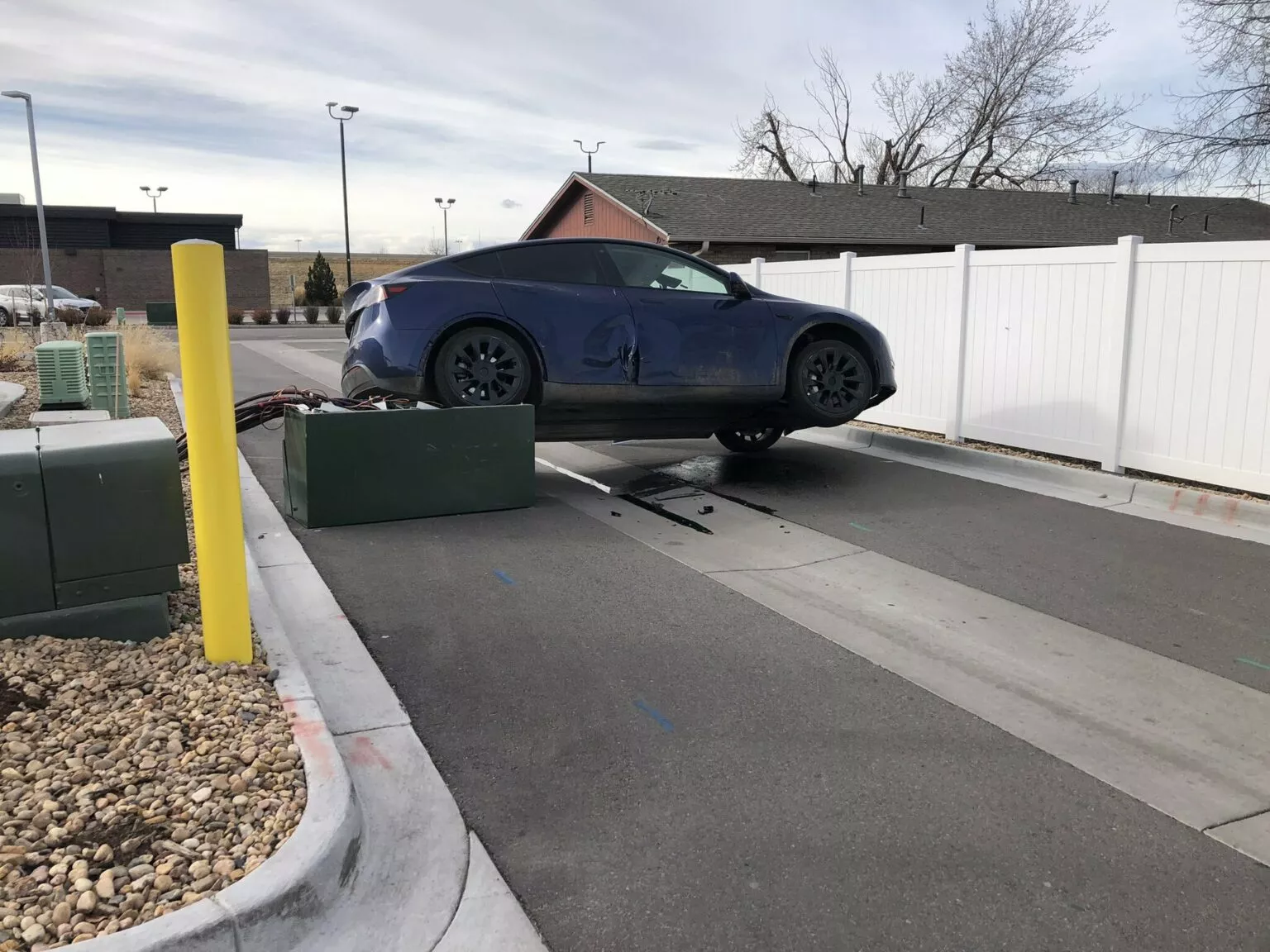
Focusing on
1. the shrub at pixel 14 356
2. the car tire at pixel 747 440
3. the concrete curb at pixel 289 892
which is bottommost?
the concrete curb at pixel 289 892

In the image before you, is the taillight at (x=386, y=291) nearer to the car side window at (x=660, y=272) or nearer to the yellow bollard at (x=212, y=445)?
the car side window at (x=660, y=272)

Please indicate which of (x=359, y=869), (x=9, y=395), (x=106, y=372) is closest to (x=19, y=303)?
(x=9, y=395)

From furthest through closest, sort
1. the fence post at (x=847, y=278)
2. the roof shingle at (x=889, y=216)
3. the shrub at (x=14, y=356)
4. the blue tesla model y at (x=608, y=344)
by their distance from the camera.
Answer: the roof shingle at (x=889, y=216)
the shrub at (x=14, y=356)
the fence post at (x=847, y=278)
the blue tesla model y at (x=608, y=344)

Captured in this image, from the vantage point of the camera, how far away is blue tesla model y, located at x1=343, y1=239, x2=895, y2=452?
7223mm

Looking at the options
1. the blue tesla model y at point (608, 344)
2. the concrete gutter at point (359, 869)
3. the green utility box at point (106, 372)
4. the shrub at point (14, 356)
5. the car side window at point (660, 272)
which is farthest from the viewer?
the shrub at point (14, 356)

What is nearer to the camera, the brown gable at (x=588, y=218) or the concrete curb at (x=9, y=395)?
the concrete curb at (x=9, y=395)

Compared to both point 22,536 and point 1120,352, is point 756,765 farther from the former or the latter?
point 1120,352

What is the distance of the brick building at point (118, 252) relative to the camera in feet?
169

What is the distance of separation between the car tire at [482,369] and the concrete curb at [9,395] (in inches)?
237

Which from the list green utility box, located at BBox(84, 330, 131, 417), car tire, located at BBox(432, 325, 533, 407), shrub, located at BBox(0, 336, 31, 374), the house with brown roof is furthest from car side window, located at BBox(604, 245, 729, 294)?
the house with brown roof

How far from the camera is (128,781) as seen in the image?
2988mm

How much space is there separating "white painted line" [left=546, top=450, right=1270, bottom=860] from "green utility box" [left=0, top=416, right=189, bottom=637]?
9.89 ft

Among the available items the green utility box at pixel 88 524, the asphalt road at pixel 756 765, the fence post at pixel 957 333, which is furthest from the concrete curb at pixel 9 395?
the fence post at pixel 957 333

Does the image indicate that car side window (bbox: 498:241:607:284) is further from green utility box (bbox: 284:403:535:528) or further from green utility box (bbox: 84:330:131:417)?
green utility box (bbox: 84:330:131:417)
